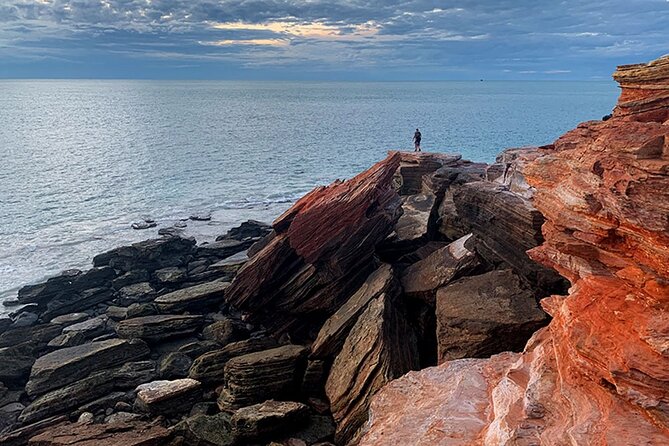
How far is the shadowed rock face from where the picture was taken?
888 inches

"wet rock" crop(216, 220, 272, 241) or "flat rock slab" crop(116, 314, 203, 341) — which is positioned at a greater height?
"flat rock slab" crop(116, 314, 203, 341)

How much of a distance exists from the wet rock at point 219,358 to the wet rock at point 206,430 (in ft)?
9.37

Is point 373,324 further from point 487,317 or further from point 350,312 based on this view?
point 487,317

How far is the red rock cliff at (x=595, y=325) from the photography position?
830cm

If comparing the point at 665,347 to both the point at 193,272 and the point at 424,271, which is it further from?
the point at 193,272

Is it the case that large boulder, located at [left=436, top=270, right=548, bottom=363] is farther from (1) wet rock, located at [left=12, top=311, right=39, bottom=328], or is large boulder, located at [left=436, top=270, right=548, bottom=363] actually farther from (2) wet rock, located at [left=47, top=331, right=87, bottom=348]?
(1) wet rock, located at [left=12, top=311, right=39, bottom=328]

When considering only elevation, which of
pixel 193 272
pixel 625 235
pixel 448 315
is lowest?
pixel 193 272

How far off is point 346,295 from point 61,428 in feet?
36.8

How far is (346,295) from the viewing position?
22344 mm

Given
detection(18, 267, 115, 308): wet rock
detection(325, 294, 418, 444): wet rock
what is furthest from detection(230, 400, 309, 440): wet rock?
detection(18, 267, 115, 308): wet rock

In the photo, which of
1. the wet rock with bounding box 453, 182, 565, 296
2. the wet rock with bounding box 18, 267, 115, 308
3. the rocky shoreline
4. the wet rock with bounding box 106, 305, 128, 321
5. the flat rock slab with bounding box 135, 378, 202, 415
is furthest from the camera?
the wet rock with bounding box 18, 267, 115, 308

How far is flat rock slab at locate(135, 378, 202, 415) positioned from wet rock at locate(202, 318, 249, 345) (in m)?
3.77

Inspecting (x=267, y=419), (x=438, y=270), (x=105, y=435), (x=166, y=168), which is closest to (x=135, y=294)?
(x=105, y=435)

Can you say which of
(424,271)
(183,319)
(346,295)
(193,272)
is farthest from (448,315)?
(193,272)
